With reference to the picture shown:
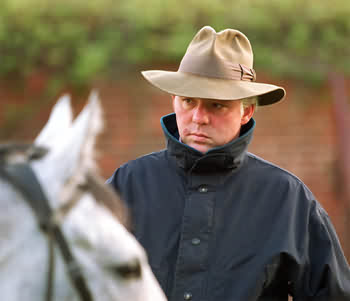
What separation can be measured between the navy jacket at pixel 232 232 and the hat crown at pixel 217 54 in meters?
0.28

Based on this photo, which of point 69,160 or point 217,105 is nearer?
point 69,160

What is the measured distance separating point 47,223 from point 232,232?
3.17ft

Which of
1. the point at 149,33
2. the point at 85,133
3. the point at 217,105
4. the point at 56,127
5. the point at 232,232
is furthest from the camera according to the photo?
the point at 149,33

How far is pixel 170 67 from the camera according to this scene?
5.86 m

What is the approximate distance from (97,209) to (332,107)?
496 cm

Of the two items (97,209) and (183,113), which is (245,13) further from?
(97,209)

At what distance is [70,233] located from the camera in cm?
144

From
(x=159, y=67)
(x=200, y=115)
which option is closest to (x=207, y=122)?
(x=200, y=115)

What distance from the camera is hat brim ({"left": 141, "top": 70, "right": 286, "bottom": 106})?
2266mm

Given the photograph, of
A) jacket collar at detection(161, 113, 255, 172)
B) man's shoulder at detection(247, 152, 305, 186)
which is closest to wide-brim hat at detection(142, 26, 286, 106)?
jacket collar at detection(161, 113, 255, 172)

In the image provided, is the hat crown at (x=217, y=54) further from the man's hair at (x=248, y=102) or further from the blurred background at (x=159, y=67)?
the blurred background at (x=159, y=67)

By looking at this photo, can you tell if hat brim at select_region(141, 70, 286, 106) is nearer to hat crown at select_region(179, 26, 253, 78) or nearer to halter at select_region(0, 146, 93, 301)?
hat crown at select_region(179, 26, 253, 78)

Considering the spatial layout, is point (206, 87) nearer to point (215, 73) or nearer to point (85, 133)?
point (215, 73)

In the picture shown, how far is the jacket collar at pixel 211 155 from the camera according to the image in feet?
7.34
